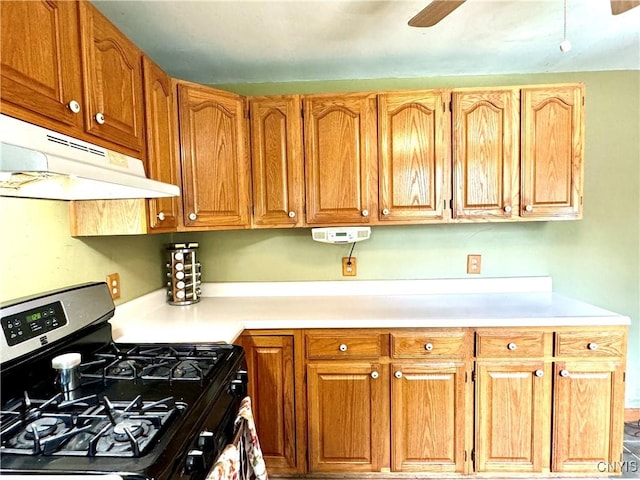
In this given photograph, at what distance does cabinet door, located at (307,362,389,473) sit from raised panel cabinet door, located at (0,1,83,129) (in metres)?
1.49

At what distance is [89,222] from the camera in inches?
58.1

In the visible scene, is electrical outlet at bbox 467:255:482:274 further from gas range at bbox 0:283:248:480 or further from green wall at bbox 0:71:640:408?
gas range at bbox 0:283:248:480

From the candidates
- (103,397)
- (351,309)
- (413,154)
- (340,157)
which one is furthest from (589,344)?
(103,397)

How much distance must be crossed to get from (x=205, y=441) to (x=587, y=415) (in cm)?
185

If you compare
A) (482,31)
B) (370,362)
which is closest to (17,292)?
(370,362)

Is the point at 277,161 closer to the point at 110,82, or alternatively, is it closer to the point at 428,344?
the point at 110,82

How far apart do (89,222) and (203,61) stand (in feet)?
3.72

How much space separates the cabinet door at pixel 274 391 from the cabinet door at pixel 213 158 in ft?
2.32

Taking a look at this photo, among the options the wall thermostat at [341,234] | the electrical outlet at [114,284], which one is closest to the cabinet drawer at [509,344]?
the wall thermostat at [341,234]

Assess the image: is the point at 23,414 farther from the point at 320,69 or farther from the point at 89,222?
the point at 320,69

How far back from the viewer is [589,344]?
168cm

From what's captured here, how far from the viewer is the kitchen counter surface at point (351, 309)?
1667 millimetres

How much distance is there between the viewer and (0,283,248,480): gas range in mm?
737

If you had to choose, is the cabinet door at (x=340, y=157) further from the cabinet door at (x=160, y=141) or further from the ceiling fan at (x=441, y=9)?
the cabinet door at (x=160, y=141)
